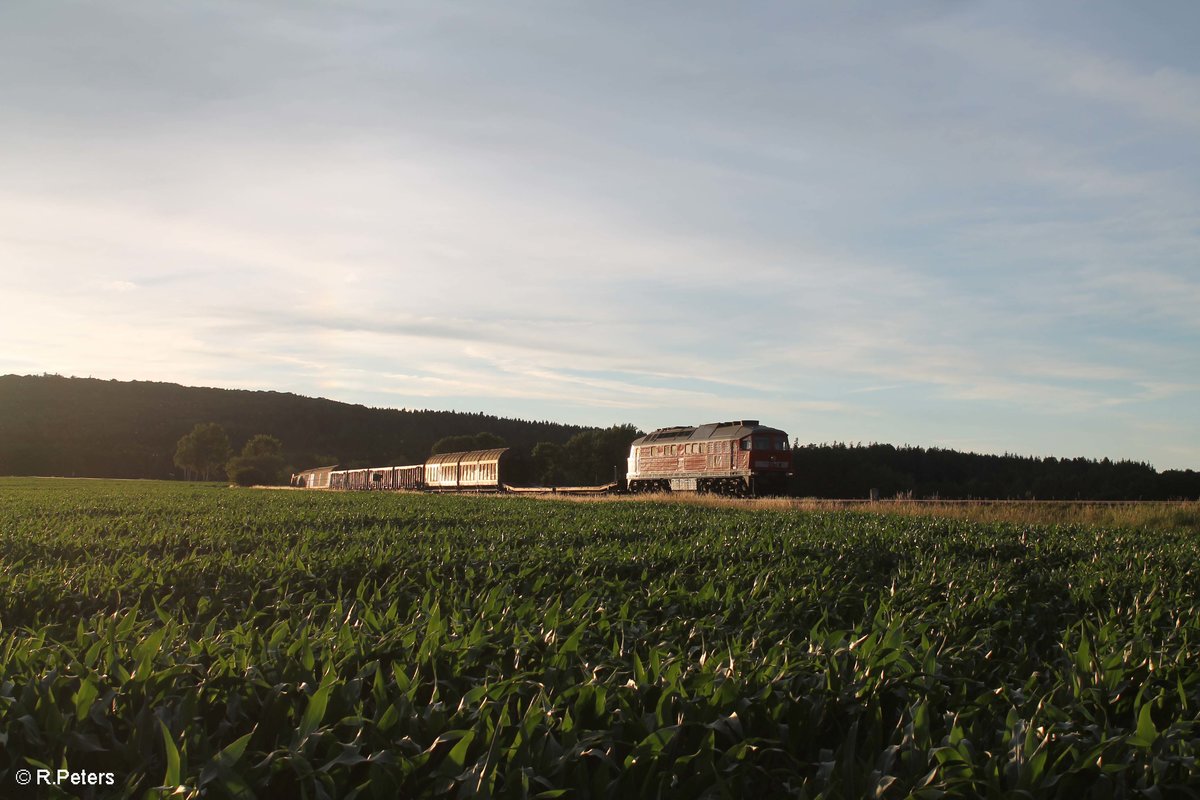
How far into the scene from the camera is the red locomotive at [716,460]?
42656 millimetres

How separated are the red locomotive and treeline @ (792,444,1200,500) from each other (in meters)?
8.18

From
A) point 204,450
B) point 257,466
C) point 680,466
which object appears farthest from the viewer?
point 204,450

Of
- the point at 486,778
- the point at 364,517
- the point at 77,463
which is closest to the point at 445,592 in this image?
the point at 486,778

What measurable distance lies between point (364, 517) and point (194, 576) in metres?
11.7

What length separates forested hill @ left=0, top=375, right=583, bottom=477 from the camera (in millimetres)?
148625

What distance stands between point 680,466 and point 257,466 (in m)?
84.5

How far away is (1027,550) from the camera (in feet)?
52.4

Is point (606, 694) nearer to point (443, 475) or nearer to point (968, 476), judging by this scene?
point (443, 475)

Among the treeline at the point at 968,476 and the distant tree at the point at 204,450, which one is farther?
the distant tree at the point at 204,450

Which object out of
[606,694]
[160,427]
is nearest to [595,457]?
[160,427]

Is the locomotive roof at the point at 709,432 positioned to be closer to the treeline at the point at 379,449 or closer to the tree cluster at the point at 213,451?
the treeline at the point at 379,449

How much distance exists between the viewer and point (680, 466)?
1950 inches

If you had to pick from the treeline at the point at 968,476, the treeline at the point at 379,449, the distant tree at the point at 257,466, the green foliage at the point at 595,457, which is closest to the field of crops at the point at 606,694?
the treeline at the point at 379,449

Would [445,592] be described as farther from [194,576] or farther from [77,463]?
[77,463]
